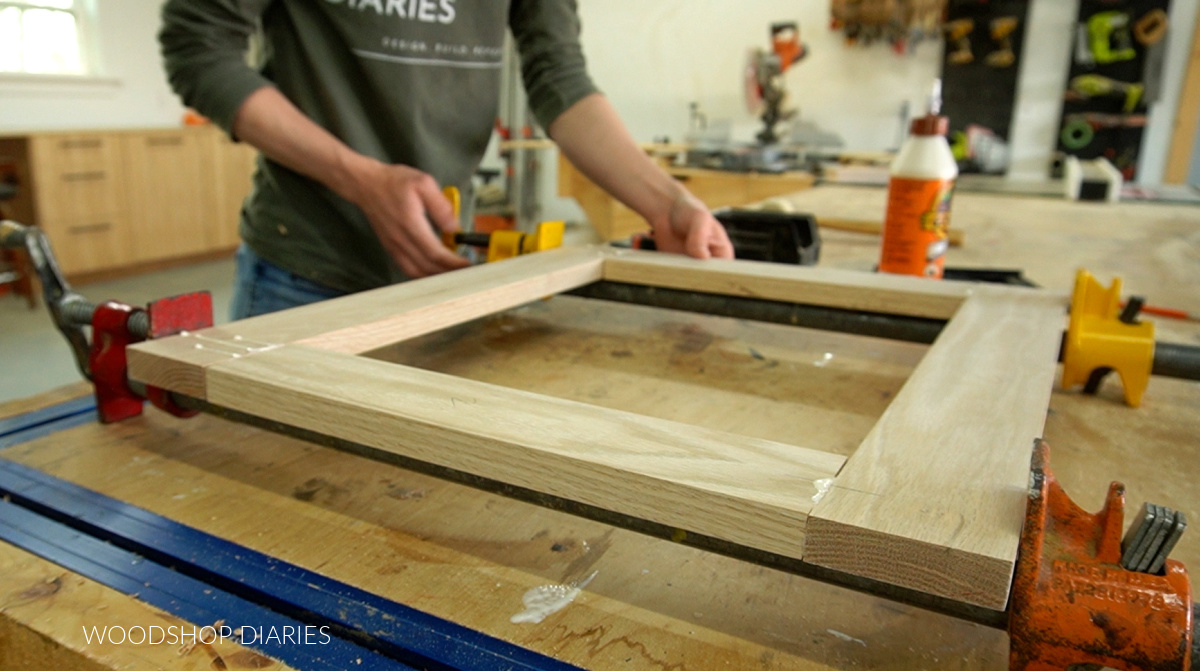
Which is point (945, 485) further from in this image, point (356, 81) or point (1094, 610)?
point (356, 81)

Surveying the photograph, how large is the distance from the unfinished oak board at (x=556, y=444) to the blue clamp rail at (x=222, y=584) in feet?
0.34

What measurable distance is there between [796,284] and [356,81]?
860 mm

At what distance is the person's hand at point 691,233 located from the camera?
125 centimetres

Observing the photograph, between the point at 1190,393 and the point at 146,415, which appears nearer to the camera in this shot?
the point at 146,415

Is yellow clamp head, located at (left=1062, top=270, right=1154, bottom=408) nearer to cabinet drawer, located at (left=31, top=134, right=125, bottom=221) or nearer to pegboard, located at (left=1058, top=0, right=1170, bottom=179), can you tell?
pegboard, located at (left=1058, top=0, right=1170, bottom=179)

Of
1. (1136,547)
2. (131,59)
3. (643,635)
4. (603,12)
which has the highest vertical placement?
(603,12)

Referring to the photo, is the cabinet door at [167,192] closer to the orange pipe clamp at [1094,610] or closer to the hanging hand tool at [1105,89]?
the hanging hand tool at [1105,89]

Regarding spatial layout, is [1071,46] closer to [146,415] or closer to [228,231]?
[146,415]

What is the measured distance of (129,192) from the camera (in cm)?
561

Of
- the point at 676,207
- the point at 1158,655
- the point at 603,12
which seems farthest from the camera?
the point at 603,12

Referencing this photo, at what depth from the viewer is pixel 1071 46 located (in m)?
4.75

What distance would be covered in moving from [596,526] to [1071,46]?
5.35 metres

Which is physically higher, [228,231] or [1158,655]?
[1158,655]

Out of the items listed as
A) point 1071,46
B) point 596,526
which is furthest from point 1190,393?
point 1071,46
